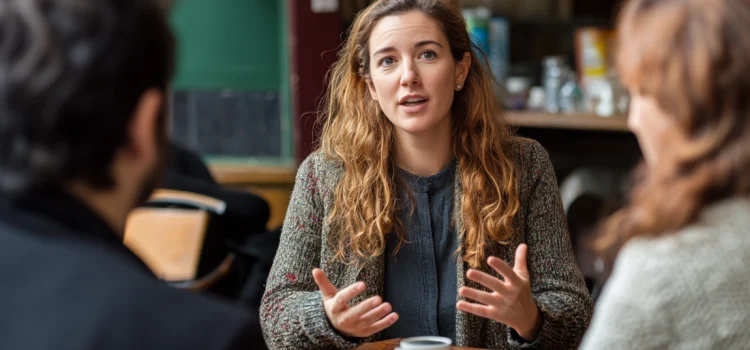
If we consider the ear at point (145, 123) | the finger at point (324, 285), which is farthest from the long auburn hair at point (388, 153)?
the ear at point (145, 123)

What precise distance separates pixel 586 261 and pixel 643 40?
126 inches

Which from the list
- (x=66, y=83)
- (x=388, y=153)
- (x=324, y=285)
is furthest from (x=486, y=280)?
(x=66, y=83)

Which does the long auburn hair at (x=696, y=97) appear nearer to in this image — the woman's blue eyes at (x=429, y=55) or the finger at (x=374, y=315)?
the finger at (x=374, y=315)

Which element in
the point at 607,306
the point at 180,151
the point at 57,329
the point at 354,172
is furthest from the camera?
the point at 180,151

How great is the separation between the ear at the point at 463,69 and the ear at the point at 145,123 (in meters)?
1.33

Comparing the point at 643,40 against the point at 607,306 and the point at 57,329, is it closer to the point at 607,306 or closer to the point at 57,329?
the point at 607,306

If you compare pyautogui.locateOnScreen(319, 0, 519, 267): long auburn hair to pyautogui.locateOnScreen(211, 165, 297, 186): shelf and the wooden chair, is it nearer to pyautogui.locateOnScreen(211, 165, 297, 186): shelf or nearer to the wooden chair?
the wooden chair

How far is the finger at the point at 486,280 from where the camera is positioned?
171 centimetres

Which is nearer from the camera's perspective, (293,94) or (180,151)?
(180,151)

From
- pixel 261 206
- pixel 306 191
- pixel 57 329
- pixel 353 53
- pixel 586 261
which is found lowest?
pixel 586 261

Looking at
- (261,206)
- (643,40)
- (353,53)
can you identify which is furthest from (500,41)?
(643,40)

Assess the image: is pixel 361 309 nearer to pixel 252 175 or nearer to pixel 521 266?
pixel 521 266

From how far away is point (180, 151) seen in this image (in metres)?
3.50

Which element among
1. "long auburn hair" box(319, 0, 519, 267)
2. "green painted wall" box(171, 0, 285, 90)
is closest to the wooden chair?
"green painted wall" box(171, 0, 285, 90)
